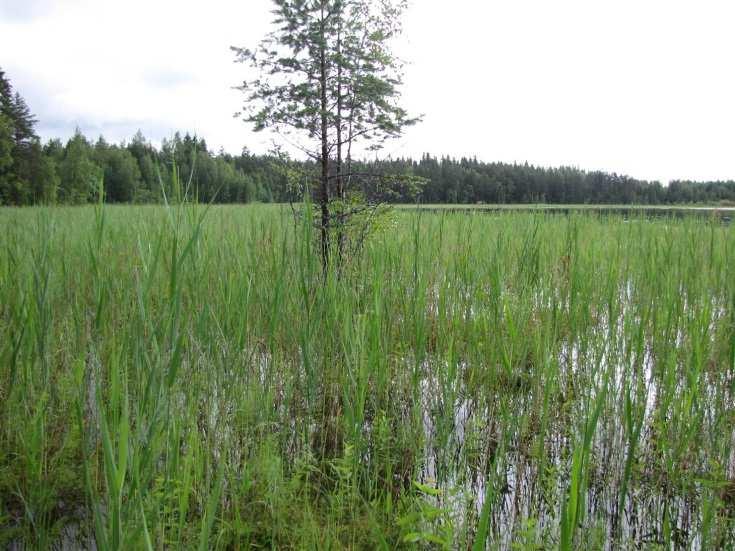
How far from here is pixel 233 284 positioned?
2.63 m

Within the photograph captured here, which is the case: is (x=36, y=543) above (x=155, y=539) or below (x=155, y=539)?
below

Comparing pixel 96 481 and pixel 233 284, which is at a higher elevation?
pixel 233 284

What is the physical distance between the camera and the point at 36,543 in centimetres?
166

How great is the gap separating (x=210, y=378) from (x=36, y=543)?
0.84 meters

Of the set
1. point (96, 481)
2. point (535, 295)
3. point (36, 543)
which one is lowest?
point (36, 543)

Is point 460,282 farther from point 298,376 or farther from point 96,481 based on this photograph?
point 96,481

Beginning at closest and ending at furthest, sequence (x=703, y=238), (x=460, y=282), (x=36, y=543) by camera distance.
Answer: (x=36, y=543), (x=460, y=282), (x=703, y=238)

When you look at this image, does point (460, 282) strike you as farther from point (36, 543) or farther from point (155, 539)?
point (36, 543)

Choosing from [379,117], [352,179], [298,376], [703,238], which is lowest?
[298,376]

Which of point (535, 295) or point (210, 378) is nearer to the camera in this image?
point (210, 378)

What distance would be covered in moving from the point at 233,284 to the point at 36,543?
142cm

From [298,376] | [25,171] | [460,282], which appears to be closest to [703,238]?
[460,282]

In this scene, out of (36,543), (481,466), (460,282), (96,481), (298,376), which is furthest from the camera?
(460,282)

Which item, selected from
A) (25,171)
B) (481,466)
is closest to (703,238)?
(481,466)
